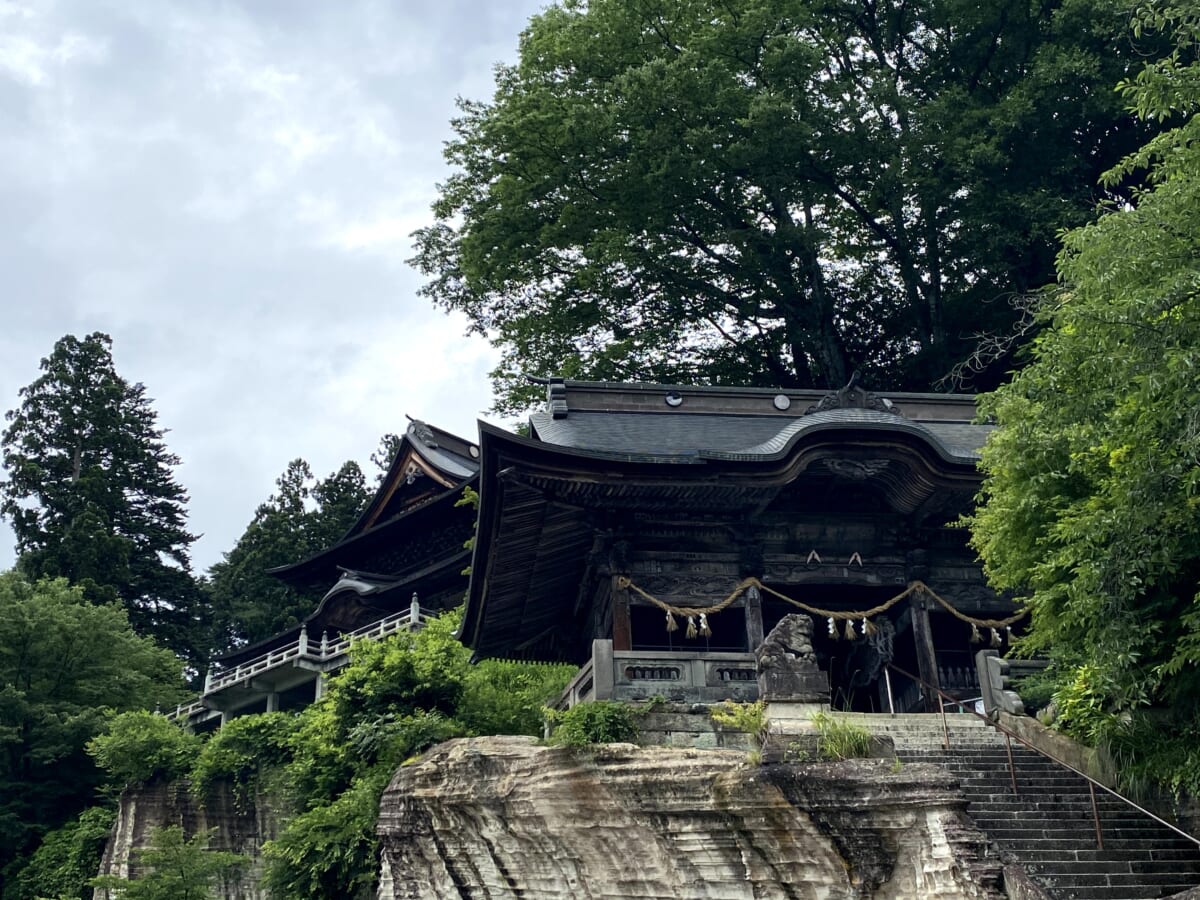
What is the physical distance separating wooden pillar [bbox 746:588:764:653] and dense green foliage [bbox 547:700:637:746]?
406 centimetres

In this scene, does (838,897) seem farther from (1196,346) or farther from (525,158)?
(525,158)

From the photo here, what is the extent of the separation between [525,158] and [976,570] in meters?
16.7

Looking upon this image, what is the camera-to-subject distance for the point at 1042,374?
12336 millimetres

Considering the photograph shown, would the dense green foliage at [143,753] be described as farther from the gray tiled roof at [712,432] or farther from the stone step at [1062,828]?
the stone step at [1062,828]

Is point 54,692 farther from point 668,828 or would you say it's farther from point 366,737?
point 668,828

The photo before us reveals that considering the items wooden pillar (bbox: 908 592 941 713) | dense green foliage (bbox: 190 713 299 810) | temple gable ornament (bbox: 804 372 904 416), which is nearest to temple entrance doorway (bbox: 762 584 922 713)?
wooden pillar (bbox: 908 592 941 713)

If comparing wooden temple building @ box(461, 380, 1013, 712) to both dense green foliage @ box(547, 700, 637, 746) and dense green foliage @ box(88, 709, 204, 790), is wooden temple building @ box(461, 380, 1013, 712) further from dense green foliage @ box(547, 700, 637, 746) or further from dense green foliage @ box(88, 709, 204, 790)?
dense green foliage @ box(88, 709, 204, 790)

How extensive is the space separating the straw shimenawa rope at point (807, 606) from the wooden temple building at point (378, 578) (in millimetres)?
13753

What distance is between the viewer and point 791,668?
13.2m

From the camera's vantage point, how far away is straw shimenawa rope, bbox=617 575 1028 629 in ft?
58.4

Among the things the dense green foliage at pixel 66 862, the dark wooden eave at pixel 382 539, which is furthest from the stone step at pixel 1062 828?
the dark wooden eave at pixel 382 539

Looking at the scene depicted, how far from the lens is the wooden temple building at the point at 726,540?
17266mm

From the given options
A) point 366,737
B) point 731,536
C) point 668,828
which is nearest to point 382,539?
point 366,737

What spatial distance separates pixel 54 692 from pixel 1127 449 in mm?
28509
